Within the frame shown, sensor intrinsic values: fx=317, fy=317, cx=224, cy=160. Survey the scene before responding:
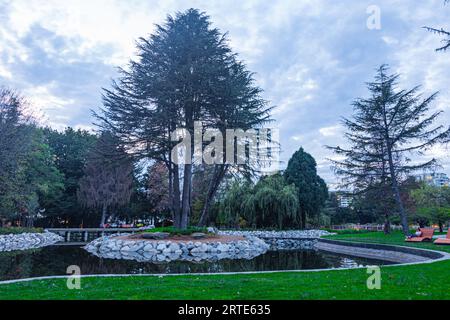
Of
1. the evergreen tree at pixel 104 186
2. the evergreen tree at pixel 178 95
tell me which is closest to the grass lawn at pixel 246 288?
the evergreen tree at pixel 178 95

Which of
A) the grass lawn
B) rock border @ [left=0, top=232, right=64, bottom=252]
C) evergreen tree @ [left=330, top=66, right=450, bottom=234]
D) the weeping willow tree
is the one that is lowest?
rock border @ [left=0, top=232, right=64, bottom=252]

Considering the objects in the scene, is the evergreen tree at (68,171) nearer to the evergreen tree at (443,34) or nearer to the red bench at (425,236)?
the red bench at (425,236)

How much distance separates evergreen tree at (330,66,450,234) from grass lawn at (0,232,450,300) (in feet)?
53.2

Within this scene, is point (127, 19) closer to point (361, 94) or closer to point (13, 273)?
point (13, 273)

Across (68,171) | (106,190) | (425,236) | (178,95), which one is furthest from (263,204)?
(68,171)

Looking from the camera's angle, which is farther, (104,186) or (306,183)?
(306,183)

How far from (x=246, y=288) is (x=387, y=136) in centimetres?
1955

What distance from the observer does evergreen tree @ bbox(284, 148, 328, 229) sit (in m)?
30.3

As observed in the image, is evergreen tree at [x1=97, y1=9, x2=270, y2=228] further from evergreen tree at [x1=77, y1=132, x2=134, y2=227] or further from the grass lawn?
evergreen tree at [x1=77, y1=132, x2=134, y2=227]

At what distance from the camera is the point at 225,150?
55.4 ft

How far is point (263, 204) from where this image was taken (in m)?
27.6

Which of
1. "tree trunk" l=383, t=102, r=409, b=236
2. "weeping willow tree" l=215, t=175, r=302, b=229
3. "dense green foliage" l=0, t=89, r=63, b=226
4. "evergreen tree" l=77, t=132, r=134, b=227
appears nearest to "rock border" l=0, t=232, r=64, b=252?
"dense green foliage" l=0, t=89, r=63, b=226

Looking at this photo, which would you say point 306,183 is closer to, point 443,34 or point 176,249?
point 176,249

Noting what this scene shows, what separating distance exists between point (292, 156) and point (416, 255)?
22406mm
